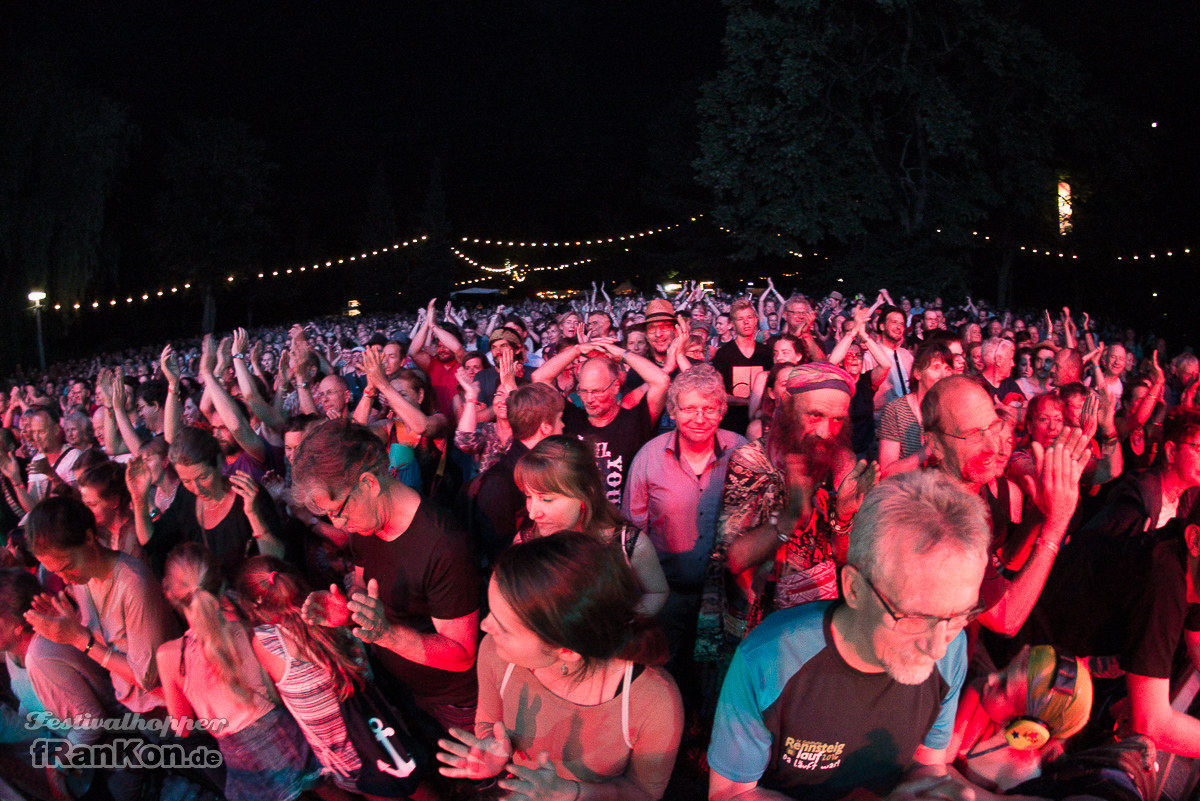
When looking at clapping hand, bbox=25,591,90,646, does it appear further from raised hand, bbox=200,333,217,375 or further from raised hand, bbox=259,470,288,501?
raised hand, bbox=200,333,217,375

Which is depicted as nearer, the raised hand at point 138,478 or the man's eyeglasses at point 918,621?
the man's eyeglasses at point 918,621

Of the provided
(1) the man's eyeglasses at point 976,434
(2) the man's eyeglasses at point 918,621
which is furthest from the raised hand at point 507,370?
(2) the man's eyeglasses at point 918,621

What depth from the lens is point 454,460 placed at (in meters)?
4.89

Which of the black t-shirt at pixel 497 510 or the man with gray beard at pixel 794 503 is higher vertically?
the man with gray beard at pixel 794 503

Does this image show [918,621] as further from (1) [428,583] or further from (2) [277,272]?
(2) [277,272]

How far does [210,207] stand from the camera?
3847cm

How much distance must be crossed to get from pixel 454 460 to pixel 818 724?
3.52 metres

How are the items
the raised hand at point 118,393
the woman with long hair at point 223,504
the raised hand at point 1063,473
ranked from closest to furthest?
A: the raised hand at point 1063,473 < the woman with long hair at point 223,504 < the raised hand at point 118,393

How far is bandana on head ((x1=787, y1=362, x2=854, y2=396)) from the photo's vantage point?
2768 millimetres

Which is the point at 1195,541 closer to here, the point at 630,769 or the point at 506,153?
the point at 630,769

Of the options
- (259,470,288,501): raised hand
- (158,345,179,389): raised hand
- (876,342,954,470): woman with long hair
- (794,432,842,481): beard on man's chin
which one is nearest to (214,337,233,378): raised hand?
(158,345,179,389): raised hand

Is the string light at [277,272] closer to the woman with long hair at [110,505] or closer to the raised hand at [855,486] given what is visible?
the woman with long hair at [110,505]

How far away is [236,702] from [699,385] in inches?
75.1

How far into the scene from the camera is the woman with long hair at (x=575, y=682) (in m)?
1.73
